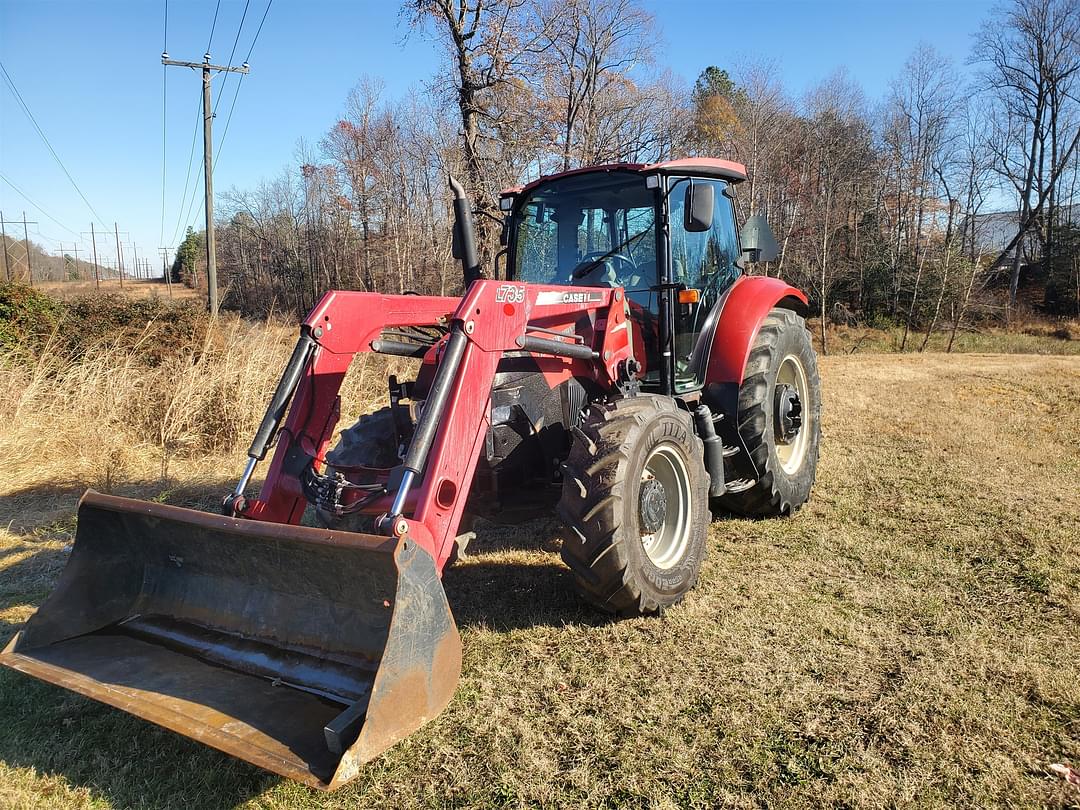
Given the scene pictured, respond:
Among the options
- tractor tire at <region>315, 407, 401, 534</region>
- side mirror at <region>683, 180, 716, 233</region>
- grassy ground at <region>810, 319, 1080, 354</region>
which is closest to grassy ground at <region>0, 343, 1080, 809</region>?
tractor tire at <region>315, 407, 401, 534</region>

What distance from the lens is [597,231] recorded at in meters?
4.86

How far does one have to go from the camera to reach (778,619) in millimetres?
3836

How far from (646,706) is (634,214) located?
302 centimetres

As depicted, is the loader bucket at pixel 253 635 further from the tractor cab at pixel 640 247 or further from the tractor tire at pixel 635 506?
the tractor cab at pixel 640 247

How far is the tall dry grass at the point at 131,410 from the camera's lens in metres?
7.52

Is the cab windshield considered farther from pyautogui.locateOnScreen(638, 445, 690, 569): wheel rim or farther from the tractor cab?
pyautogui.locateOnScreen(638, 445, 690, 569): wheel rim

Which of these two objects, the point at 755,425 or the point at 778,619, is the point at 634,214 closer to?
the point at 755,425

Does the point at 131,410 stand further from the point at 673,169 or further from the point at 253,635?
the point at 673,169

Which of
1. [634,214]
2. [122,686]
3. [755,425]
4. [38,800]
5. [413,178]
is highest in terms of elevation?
[413,178]

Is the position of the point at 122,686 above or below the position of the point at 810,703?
above

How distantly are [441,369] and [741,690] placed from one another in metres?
1.91

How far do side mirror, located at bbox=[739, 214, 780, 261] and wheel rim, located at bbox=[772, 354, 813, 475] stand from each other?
842 mm

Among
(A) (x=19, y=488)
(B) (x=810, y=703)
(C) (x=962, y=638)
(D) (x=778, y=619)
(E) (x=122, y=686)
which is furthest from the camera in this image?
(A) (x=19, y=488)

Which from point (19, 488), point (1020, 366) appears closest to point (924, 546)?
point (19, 488)
